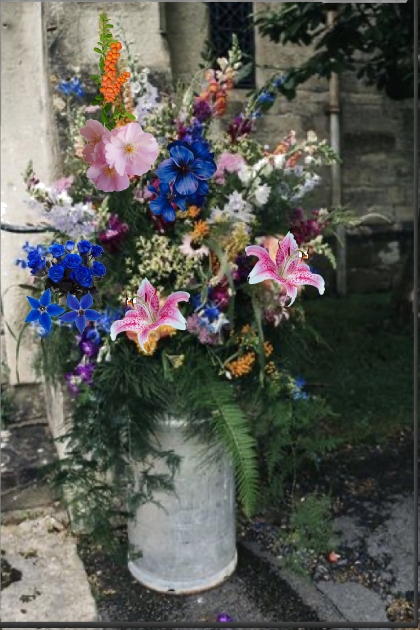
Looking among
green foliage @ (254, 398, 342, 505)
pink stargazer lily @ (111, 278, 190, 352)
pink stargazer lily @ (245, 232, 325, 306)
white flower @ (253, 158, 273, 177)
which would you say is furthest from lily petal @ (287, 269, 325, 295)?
green foliage @ (254, 398, 342, 505)

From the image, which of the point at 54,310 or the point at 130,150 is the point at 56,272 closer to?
the point at 54,310

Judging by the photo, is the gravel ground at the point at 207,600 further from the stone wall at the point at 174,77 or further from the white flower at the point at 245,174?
the white flower at the point at 245,174

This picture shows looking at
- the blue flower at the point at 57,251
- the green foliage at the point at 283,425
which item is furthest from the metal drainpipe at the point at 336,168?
the blue flower at the point at 57,251

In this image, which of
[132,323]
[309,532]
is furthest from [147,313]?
[309,532]

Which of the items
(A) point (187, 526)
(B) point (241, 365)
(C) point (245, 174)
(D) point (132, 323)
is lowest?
(A) point (187, 526)

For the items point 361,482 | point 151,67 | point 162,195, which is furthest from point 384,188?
point 162,195

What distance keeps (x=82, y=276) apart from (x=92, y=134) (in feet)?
0.63

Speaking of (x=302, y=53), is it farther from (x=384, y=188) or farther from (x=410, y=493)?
(x=410, y=493)

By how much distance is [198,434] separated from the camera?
2641 mm

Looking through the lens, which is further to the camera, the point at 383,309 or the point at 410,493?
the point at 383,309

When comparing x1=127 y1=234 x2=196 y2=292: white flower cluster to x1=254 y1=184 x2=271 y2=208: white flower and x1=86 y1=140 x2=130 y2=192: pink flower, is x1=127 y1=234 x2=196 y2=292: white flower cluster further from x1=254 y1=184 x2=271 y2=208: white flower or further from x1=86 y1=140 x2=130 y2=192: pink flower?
x1=86 y1=140 x2=130 y2=192: pink flower

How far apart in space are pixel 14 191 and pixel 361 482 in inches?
98.7

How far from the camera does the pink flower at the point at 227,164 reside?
2.31 m

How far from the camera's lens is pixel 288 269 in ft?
3.01
